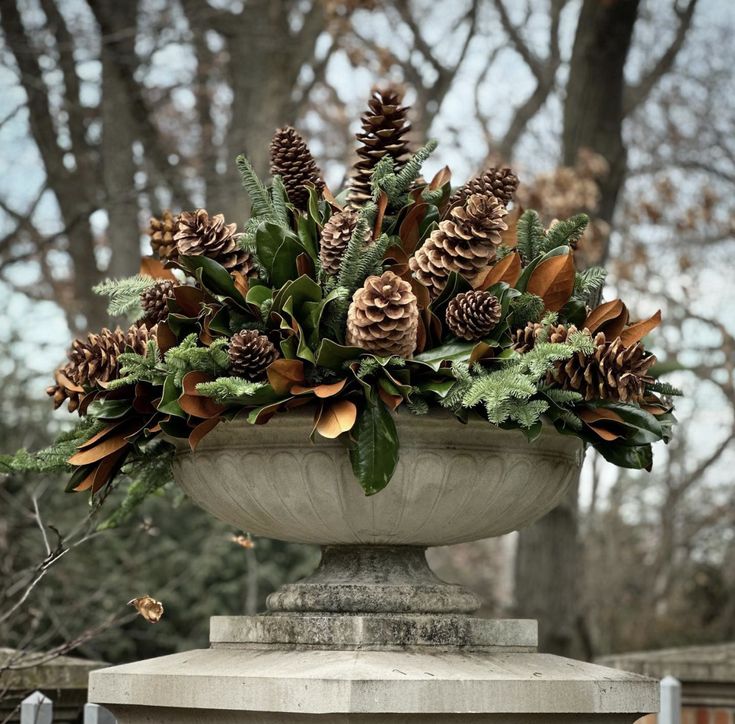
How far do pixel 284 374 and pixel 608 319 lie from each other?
905mm

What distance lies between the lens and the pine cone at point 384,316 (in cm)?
274

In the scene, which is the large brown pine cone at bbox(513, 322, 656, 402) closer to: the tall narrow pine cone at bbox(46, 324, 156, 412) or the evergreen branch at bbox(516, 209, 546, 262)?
the evergreen branch at bbox(516, 209, 546, 262)

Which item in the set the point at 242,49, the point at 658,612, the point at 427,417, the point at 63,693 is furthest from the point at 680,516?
the point at 427,417

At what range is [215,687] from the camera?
9.23ft

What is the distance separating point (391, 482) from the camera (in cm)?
292

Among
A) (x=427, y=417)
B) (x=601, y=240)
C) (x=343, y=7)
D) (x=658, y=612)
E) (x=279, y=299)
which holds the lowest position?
(x=658, y=612)

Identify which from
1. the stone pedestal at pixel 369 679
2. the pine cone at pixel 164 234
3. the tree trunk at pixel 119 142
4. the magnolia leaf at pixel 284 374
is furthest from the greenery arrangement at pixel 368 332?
the tree trunk at pixel 119 142

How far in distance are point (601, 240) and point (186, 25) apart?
166 inches

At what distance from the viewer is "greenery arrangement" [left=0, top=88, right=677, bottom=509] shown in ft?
9.09

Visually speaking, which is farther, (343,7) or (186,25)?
(186,25)

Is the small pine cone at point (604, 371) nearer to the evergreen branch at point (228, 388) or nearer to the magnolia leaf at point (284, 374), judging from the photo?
the magnolia leaf at point (284, 374)

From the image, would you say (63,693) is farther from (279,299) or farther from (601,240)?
(601,240)

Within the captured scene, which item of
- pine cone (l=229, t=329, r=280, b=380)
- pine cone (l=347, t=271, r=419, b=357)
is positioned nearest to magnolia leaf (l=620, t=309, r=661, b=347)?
pine cone (l=347, t=271, r=419, b=357)

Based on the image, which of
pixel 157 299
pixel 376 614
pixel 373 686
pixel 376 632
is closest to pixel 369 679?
pixel 373 686
